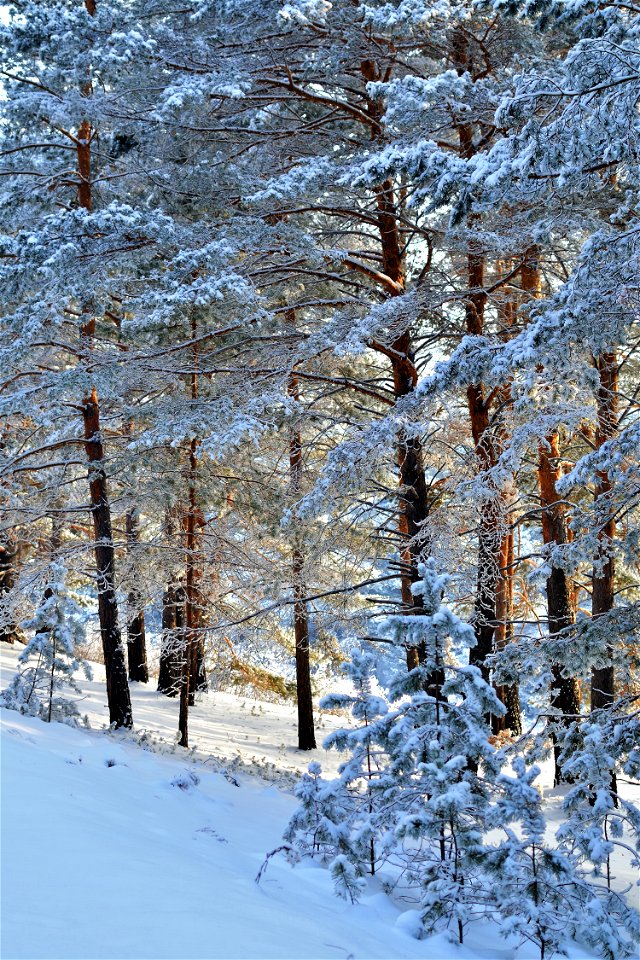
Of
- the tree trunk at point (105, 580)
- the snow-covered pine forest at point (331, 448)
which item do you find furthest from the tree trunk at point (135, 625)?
the tree trunk at point (105, 580)

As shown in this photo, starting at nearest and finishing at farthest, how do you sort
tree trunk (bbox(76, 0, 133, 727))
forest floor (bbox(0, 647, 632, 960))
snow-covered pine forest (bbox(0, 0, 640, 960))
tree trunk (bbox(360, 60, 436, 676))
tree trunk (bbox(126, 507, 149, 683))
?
forest floor (bbox(0, 647, 632, 960)) → snow-covered pine forest (bbox(0, 0, 640, 960)) → tree trunk (bbox(360, 60, 436, 676)) → tree trunk (bbox(76, 0, 133, 727)) → tree trunk (bbox(126, 507, 149, 683))

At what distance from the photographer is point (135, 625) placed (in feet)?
63.9

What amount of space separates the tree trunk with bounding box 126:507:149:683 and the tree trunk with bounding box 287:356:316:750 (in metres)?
2.69

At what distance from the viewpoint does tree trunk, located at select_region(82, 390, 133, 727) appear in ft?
39.5

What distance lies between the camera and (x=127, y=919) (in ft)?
10.5

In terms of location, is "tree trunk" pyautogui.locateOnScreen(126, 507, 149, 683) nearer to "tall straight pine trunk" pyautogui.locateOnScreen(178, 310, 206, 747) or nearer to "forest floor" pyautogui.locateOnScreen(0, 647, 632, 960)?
"tall straight pine trunk" pyautogui.locateOnScreen(178, 310, 206, 747)

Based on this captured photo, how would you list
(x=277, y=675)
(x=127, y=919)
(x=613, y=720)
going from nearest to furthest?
1. (x=127, y=919)
2. (x=613, y=720)
3. (x=277, y=675)

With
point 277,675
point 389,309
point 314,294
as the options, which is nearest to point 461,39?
point 389,309

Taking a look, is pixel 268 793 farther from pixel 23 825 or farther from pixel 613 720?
pixel 23 825

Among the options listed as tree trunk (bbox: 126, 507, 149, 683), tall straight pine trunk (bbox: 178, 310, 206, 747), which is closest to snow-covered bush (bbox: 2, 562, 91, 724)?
tall straight pine trunk (bbox: 178, 310, 206, 747)

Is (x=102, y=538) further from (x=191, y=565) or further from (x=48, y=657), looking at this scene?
(x=48, y=657)

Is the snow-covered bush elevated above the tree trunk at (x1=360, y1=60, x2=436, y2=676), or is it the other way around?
the tree trunk at (x1=360, y1=60, x2=436, y2=676)

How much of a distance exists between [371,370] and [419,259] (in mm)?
2372

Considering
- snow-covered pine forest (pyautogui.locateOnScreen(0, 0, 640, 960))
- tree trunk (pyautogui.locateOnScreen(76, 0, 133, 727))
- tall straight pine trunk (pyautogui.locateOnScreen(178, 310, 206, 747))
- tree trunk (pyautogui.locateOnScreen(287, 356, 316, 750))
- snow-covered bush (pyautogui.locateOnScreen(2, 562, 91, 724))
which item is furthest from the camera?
tall straight pine trunk (pyautogui.locateOnScreen(178, 310, 206, 747))
